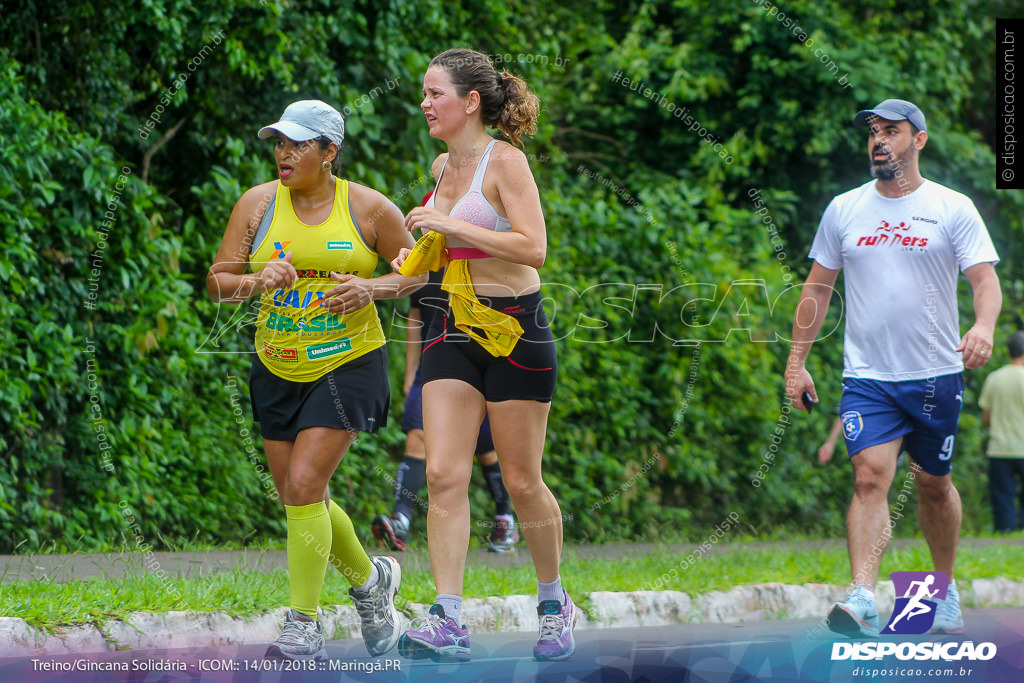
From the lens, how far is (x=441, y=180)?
14.9ft

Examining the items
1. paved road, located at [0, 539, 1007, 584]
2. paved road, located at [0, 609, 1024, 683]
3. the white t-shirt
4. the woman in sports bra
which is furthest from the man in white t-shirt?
paved road, located at [0, 539, 1007, 584]

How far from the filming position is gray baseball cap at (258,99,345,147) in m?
4.47

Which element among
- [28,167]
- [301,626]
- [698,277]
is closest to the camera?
[301,626]

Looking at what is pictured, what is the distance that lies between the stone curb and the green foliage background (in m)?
2.11

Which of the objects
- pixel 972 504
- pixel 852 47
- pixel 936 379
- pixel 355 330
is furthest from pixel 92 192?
pixel 972 504

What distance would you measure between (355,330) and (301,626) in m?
1.08

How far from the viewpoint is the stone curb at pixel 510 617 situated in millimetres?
4375

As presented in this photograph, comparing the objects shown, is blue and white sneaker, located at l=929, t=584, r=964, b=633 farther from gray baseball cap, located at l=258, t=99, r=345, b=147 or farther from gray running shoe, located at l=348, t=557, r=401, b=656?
gray baseball cap, located at l=258, t=99, r=345, b=147

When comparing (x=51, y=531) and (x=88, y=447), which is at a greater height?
(x=88, y=447)

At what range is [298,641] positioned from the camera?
14.0ft

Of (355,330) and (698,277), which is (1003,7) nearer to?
(698,277)

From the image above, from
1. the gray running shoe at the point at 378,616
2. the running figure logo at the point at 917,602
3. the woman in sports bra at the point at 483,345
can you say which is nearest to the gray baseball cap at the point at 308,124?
the woman in sports bra at the point at 483,345

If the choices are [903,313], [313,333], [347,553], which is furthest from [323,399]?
[903,313]

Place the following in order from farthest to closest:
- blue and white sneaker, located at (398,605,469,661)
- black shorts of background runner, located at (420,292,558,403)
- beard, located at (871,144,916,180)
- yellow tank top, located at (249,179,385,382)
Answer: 1. beard, located at (871,144,916,180)
2. yellow tank top, located at (249,179,385,382)
3. black shorts of background runner, located at (420,292,558,403)
4. blue and white sneaker, located at (398,605,469,661)
